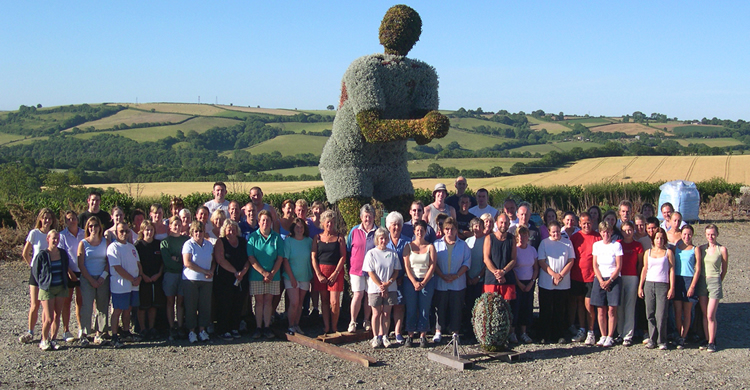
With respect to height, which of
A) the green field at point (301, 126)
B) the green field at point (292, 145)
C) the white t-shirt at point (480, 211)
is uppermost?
the green field at point (301, 126)

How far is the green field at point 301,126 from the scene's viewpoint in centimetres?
5307

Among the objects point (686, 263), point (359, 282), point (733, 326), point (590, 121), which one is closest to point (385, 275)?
point (359, 282)

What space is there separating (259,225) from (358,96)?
6.24 feet

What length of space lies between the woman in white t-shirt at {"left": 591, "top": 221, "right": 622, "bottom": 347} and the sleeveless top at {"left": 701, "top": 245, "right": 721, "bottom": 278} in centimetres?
90

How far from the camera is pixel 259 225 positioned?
689 centimetres

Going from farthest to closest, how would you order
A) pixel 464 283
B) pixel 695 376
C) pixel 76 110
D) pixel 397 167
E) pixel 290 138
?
1. pixel 76 110
2. pixel 290 138
3. pixel 397 167
4. pixel 464 283
5. pixel 695 376

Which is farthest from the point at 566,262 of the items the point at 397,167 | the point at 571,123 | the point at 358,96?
the point at 571,123

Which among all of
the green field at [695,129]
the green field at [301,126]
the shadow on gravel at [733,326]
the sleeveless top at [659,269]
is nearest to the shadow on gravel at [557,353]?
the sleeveless top at [659,269]

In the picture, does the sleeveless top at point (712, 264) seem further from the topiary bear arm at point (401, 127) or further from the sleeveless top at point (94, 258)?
the sleeveless top at point (94, 258)

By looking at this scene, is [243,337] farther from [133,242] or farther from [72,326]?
[72,326]

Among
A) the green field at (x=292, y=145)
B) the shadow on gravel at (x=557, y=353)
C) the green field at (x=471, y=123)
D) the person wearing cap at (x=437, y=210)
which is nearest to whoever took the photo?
the shadow on gravel at (x=557, y=353)

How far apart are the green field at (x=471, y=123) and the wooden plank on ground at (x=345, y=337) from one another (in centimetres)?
4785

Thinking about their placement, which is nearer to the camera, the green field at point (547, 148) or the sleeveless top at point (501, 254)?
the sleeveless top at point (501, 254)

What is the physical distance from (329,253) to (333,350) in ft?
3.53
